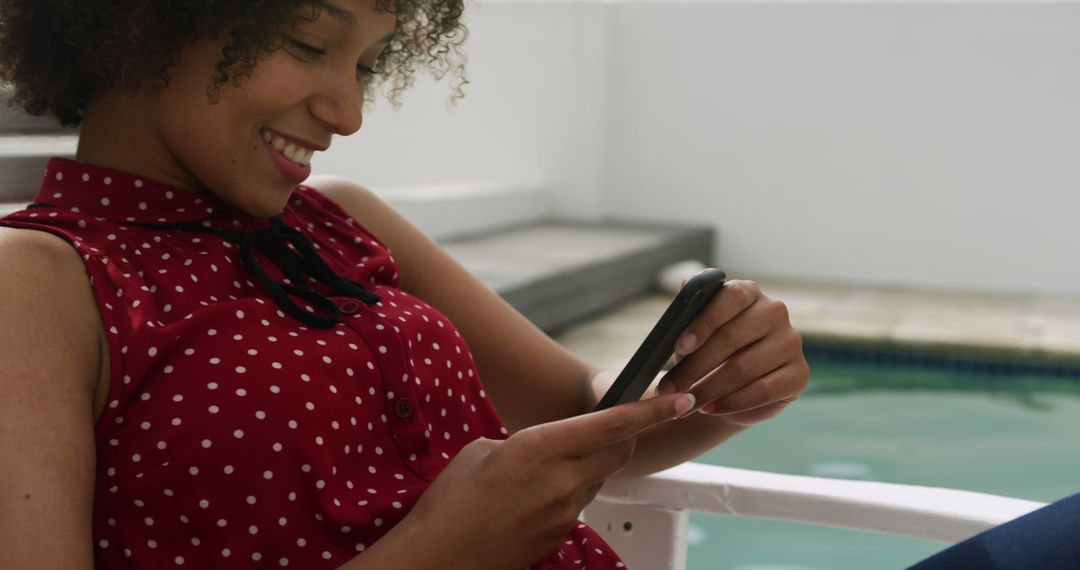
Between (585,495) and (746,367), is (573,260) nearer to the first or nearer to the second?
A: (746,367)

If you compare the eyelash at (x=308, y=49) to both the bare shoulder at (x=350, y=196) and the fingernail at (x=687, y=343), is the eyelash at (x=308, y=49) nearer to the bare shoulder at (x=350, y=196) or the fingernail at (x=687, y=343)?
the bare shoulder at (x=350, y=196)

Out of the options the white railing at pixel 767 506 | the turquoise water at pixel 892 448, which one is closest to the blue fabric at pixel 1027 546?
the white railing at pixel 767 506

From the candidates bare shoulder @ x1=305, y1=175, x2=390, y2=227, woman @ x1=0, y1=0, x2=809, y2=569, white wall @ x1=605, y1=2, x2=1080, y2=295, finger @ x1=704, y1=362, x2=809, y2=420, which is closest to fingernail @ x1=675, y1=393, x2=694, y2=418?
woman @ x1=0, y1=0, x2=809, y2=569

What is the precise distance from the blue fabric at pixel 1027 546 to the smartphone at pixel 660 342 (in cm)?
32

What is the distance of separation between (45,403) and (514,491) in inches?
16.2

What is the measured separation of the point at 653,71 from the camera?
7.93 m

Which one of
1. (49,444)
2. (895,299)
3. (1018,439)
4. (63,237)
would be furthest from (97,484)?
(895,299)

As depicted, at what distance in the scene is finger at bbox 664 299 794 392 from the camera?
4.14 feet

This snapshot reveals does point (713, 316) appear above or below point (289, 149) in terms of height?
below

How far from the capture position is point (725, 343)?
1.27m

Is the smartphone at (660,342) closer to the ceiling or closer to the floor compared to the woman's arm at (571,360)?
closer to the ceiling

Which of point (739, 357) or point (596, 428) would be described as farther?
point (739, 357)

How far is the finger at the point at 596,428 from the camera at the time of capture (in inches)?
41.7

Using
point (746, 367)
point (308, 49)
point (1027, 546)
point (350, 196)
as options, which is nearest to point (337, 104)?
point (308, 49)
